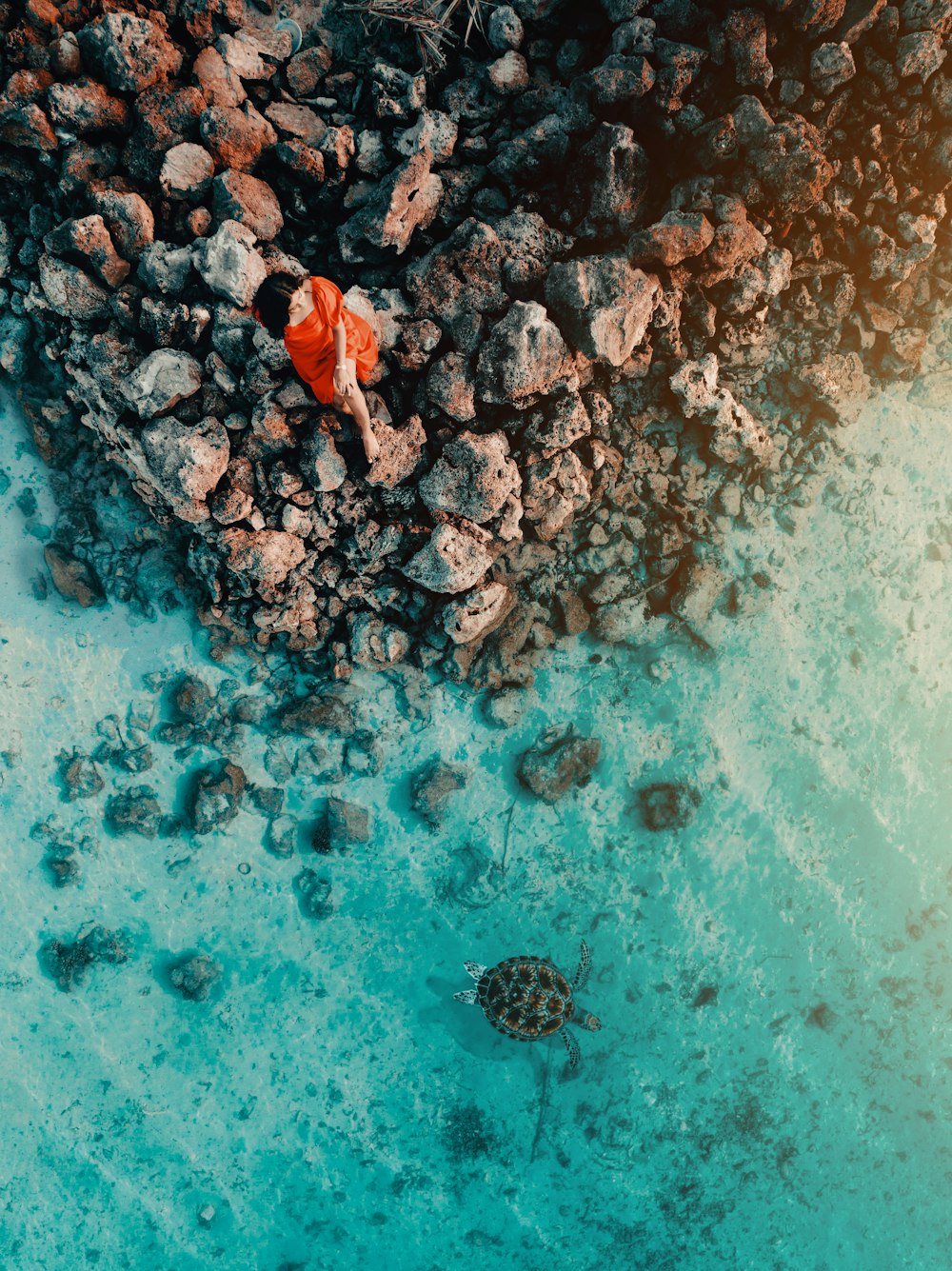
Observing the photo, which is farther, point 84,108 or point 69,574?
point 69,574

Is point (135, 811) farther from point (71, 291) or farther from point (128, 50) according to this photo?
point (128, 50)

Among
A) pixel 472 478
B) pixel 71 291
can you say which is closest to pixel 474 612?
pixel 472 478

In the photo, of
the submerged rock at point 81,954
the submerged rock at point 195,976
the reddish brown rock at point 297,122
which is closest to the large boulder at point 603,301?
the reddish brown rock at point 297,122

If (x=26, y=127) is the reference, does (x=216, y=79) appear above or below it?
above

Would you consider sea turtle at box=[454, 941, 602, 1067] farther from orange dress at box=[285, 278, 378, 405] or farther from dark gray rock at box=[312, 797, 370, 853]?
orange dress at box=[285, 278, 378, 405]

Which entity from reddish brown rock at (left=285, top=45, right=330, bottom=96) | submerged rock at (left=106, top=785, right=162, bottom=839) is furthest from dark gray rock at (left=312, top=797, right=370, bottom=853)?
reddish brown rock at (left=285, top=45, right=330, bottom=96)

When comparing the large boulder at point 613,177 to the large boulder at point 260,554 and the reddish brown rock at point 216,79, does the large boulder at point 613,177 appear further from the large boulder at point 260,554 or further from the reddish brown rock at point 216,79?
the large boulder at point 260,554

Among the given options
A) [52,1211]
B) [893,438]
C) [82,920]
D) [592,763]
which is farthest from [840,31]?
[52,1211]
